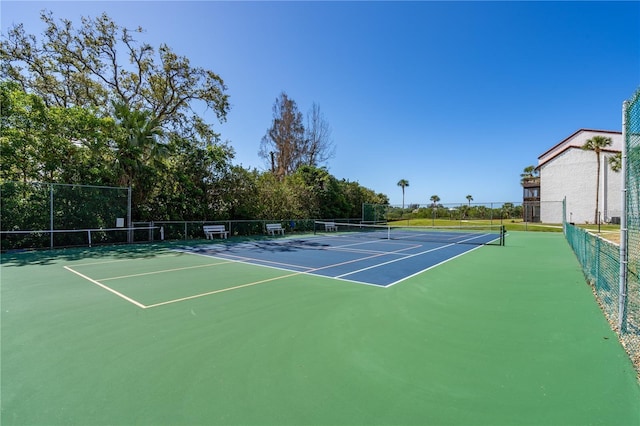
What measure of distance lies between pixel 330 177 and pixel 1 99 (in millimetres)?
22243

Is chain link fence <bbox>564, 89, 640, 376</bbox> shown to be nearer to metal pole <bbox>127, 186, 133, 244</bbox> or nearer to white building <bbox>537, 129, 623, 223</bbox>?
metal pole <bbox>127, 186, 133, 244</bbox>

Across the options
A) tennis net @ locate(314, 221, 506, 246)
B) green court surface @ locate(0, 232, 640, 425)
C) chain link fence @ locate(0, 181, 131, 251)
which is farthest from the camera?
tennis net @ locate(314, 221, 506, 246)

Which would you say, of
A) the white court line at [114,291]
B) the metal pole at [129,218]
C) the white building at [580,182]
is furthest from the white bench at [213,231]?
the white building at [580,182]

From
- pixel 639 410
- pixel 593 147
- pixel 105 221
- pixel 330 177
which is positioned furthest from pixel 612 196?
pixel 105 221

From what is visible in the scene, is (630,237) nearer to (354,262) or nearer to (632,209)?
(632,209)

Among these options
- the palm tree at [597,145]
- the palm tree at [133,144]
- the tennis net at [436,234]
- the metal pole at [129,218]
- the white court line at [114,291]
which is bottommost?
the white court line at [114,291]

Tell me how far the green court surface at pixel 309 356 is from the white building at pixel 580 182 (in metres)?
34.3

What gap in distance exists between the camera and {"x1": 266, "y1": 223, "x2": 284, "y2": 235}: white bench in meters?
21.2

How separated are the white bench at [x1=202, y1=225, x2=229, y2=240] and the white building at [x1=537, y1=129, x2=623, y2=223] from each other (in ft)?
105

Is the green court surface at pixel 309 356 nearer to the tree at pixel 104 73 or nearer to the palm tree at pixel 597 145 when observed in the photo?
the tree at pixel 104 73

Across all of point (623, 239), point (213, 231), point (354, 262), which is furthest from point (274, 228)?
point (623, 239)

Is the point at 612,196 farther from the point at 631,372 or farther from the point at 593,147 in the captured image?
the point at 631,372

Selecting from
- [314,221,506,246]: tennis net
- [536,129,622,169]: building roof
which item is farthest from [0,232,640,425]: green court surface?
[536,129,622,169]: building roof

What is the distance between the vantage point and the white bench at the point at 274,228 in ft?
69.6
